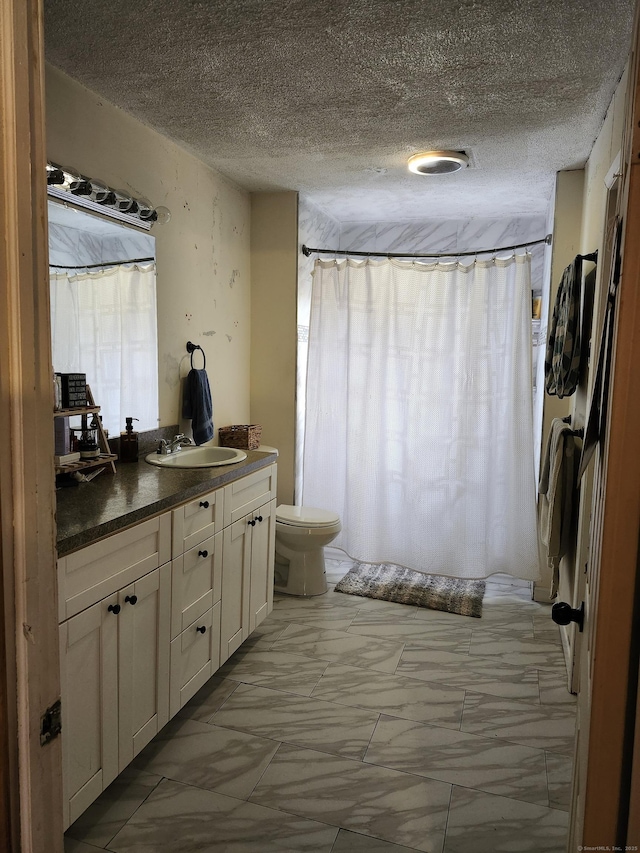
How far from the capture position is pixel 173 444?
2.77m

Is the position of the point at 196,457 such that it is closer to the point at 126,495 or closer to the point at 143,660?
the point at 126,495

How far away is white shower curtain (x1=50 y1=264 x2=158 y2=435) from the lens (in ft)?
7.24

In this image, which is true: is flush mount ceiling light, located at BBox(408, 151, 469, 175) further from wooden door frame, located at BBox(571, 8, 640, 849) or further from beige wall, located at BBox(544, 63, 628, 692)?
wooden door frame, located at BBox(571, 8, 640, 849)

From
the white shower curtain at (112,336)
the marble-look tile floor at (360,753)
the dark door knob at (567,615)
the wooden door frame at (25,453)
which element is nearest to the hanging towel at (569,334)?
the marble-look tile floor at (360,753)

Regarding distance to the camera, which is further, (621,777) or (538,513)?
(538,513)

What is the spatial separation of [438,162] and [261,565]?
2113 mm

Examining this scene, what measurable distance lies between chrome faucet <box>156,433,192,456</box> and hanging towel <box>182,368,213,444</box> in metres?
0.09

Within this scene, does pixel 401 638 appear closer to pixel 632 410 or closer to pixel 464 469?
pixel 464 469

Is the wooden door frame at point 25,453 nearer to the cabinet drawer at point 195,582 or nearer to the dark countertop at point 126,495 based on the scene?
the dark countertop at point 126,495

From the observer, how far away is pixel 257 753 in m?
2.06

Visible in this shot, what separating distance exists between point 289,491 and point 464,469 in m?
1.10

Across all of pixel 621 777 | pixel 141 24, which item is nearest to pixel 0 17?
pixel 621 777

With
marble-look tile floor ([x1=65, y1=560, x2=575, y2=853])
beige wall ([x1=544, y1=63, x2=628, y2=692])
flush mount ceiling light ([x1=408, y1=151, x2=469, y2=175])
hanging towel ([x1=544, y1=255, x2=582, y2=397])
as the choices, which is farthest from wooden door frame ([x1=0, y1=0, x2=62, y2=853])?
flush mount ceiling light ([x1=408, y1=151, x2=469, y2=175])

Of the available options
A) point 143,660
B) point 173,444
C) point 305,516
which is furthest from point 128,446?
point 305,516
